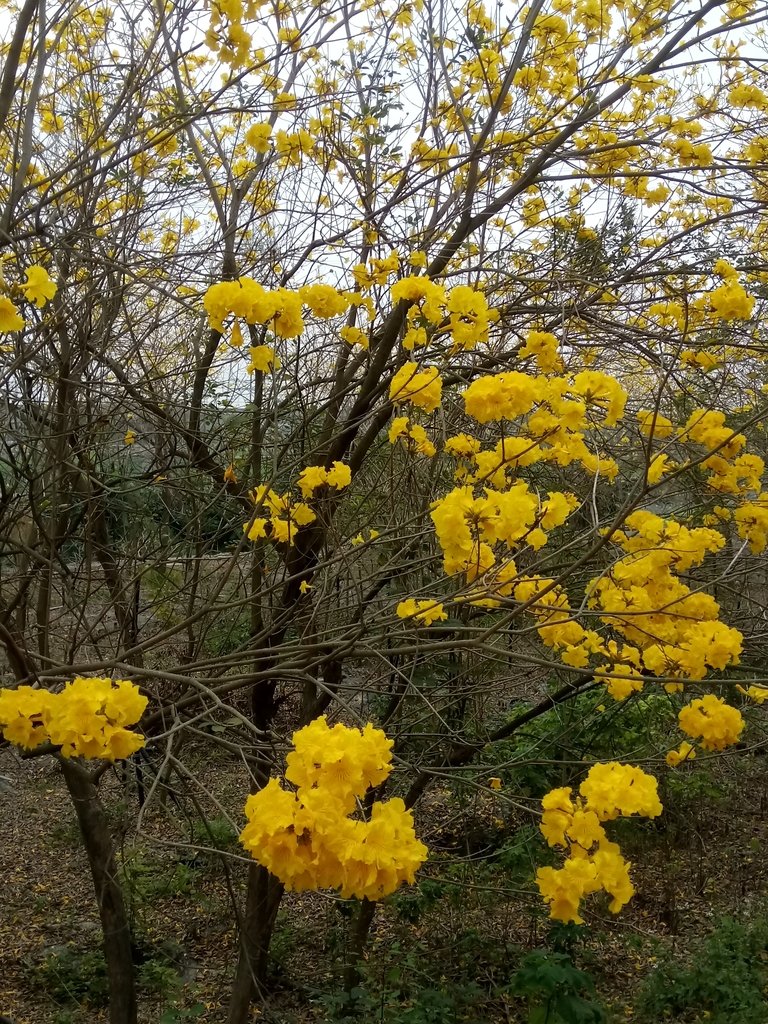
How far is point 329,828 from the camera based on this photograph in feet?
4.42

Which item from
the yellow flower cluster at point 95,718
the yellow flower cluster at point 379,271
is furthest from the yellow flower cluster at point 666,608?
the yellow flower cluster at point 379,271

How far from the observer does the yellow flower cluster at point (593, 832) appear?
185 cm

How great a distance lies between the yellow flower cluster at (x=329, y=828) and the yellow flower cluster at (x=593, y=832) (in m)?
0.56

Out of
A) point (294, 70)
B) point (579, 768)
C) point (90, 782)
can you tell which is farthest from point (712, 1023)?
point (294, 70)

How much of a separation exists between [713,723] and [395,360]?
2.04m

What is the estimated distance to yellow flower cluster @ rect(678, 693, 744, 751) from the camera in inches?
84.7

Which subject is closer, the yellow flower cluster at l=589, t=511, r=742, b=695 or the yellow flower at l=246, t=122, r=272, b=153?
the yellow flower cluster at l=589, t=511, r=742, b=695

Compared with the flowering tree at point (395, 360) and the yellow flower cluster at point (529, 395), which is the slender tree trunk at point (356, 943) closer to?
the flowering tree at point (395, 360)

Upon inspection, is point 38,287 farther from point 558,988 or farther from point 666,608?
point 558,988

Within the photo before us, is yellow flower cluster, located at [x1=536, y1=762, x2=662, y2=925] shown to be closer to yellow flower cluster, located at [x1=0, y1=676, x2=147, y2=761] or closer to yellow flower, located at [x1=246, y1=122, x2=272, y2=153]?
yellow flower cluster, located at [x1=0, y1=676, x2=147, y2=761]

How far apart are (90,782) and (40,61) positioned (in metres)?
2.79

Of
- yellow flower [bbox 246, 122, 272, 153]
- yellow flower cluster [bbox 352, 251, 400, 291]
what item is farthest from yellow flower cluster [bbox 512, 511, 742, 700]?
yellow flower [bbox 246, 122, 272, 153]

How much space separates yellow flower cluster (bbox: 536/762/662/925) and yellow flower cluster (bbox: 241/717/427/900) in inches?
22.0

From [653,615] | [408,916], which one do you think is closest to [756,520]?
[653,615]
